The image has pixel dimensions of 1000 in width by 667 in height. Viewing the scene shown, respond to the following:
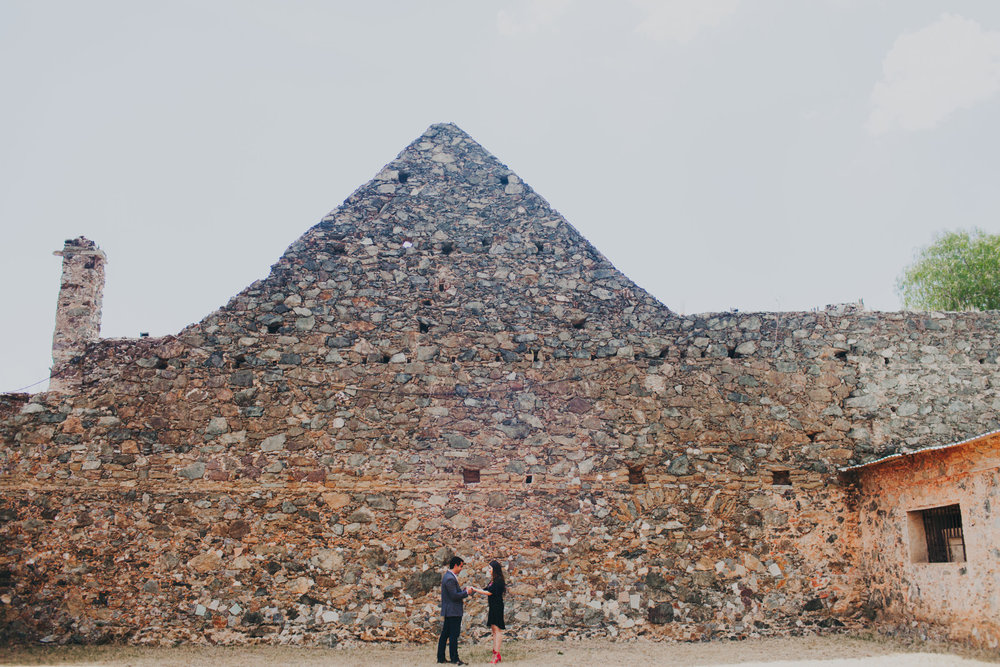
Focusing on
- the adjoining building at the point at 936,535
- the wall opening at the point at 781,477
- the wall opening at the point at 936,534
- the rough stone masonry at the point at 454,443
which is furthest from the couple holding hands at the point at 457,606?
the wall opening at the point at 936,534

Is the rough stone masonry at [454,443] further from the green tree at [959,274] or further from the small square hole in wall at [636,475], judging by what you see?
the green tree at [959,274]

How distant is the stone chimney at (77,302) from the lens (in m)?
10.6

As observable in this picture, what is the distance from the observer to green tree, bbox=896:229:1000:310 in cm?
2084

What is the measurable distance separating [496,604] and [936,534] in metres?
5.42

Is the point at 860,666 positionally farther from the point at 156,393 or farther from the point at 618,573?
the point at 156,393

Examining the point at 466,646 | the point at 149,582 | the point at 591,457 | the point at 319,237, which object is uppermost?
the point at 319,237

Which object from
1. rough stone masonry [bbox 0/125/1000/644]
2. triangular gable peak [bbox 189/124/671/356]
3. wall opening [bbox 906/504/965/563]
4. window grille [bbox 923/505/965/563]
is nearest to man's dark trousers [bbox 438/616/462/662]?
rough stone masonry [bbox 0/125/1000/644]

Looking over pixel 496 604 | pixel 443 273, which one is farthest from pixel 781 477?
pixel 443 273

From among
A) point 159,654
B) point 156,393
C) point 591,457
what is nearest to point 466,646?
point 591,457

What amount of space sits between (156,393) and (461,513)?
4.31 metres

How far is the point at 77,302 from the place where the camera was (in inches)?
432

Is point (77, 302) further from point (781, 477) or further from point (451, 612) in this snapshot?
point (781, 477)

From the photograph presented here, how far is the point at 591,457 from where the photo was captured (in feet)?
34.0

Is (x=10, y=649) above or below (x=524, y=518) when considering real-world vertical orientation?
below
